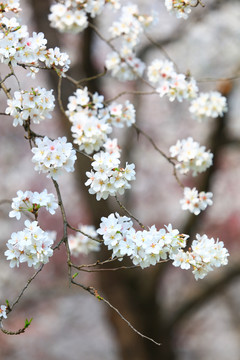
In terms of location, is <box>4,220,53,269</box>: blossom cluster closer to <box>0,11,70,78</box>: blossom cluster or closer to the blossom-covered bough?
the blossom-covered bough

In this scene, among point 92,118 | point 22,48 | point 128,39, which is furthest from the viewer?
point 128,39

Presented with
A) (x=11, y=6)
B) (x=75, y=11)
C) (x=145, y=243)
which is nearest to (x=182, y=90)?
(x=75, y=11)

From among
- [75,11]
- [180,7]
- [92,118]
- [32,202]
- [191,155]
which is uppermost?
[75,11]

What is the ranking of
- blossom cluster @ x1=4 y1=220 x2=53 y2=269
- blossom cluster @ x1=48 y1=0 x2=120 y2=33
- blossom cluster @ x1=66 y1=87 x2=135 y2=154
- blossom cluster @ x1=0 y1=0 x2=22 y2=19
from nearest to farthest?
1. blossom cluster @ x1=4 y1=220 x2=53 y2=269
2. blossom cluster @ x1=0 y1=0 x2=22 y2=19
3. blossom cluster @ x1=66 y1=87 x2=135 y2=154
4. blossom cluster @ x1=48 y1=0 x2=120 y2=33

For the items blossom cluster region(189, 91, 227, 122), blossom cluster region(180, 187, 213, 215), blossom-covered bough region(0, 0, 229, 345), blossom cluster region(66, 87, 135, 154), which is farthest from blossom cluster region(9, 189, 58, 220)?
blossom cluster region(189, 91, 227, 122)

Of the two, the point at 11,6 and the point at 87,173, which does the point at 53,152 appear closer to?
the point at 87,173

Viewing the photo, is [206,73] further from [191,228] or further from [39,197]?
[39,197]
